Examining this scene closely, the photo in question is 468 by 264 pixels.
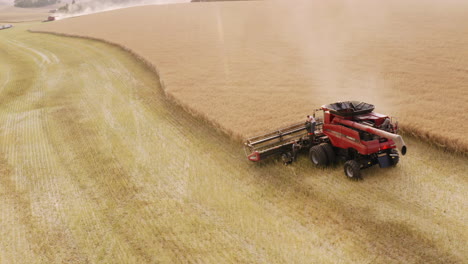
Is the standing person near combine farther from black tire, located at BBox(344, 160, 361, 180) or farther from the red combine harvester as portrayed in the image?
black tire, located at BBox(344, 160, 361, 180)

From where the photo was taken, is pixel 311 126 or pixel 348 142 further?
pixel 311 126

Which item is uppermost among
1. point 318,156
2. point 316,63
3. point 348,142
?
point 316,63

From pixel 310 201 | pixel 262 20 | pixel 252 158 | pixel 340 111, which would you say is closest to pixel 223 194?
pixel 252 158

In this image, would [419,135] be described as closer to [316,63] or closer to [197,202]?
[197,202]

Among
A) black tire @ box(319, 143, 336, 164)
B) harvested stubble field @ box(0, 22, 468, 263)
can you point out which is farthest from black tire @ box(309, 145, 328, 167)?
harvested stubble field @ box(0, 22, 468, 263)

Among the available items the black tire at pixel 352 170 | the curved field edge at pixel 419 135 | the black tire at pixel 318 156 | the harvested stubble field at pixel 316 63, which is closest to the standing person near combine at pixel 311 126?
the black tire at pixel 318 156

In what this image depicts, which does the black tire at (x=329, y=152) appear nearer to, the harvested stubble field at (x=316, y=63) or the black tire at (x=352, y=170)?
the black tire at (x=352, y=170)

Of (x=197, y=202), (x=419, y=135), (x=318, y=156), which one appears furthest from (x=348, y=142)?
(x=197, y=202)
